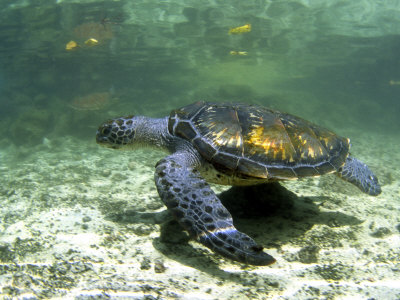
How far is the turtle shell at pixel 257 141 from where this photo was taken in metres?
2.73

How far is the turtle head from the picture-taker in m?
3.58

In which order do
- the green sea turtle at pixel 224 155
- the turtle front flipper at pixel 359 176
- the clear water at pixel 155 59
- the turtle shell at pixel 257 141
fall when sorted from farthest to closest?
1. the clear water at pixel 155 59
2. the turtle front flipper at pixel 359 176
3. the turtle shell at pixel 257 141
4. the green sea turtle at pixel 224 155

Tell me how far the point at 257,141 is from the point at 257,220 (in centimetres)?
88

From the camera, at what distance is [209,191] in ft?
7.95

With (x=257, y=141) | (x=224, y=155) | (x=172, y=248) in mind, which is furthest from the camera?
(x=257, y=141)

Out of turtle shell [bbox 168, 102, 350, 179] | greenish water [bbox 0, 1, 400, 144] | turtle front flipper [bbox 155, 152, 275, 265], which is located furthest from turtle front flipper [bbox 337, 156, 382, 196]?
greenish water [bbox 0, 1, 400, 144]

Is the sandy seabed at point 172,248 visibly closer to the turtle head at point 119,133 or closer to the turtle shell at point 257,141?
the turtle shell at point 257,141

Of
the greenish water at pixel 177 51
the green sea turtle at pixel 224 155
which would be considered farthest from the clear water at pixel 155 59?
the green sea turtle at pixel 224 155

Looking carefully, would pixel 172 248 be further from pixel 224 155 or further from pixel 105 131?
pixel 105 131

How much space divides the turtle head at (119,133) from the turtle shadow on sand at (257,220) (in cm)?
98

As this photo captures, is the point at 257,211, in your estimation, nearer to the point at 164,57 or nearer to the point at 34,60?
the point at 164,57

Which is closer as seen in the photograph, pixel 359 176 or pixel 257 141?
pixel 257 141

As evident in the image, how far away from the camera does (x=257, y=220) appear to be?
2953 millimetres

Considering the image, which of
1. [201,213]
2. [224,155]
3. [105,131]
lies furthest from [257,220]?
[105,131]
